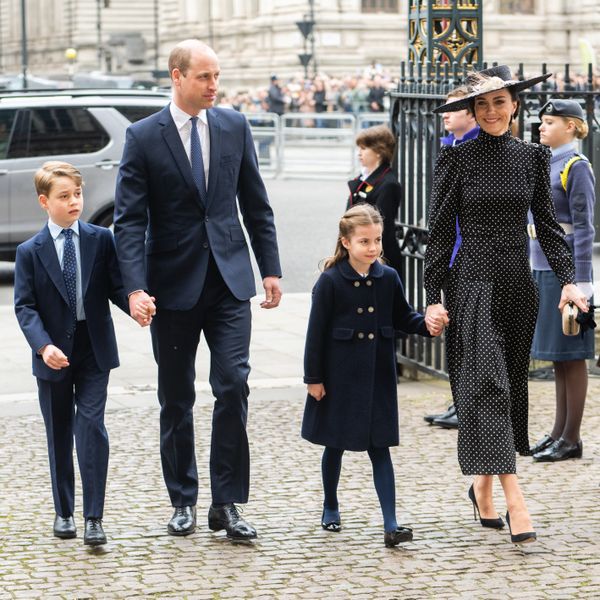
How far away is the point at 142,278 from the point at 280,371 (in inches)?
165

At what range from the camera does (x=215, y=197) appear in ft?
19.0

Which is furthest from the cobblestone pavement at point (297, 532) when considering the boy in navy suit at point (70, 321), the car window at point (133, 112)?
the car window at point (133, 112)

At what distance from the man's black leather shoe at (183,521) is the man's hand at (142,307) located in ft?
2.62

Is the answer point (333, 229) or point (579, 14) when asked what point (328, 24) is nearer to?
point (579, 14)

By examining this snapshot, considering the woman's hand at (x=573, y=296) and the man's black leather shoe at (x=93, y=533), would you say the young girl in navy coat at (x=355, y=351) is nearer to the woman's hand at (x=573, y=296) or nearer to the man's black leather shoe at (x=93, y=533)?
the woman's hand at (x=573, y=296)

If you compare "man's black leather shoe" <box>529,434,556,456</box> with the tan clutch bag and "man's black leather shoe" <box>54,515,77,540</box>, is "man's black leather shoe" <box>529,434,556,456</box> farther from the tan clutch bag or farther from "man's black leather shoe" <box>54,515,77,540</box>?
"man's black leather shoe" <box>54,515,77,540</box>

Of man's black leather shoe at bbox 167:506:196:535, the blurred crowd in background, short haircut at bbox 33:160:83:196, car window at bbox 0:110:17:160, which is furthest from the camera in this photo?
Result: the blurred crowd in background

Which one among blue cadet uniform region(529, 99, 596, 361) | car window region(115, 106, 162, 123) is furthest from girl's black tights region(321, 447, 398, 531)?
car window region(115, 106, 162, 123)

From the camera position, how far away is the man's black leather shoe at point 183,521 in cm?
582

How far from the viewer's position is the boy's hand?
5520mm

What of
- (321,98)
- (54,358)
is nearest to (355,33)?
(321,98)

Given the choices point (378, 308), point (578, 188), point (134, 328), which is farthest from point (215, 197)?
point (134, 328)

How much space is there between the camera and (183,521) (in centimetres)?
585

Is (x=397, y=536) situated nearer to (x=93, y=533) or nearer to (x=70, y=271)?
(x=93, y=533)
